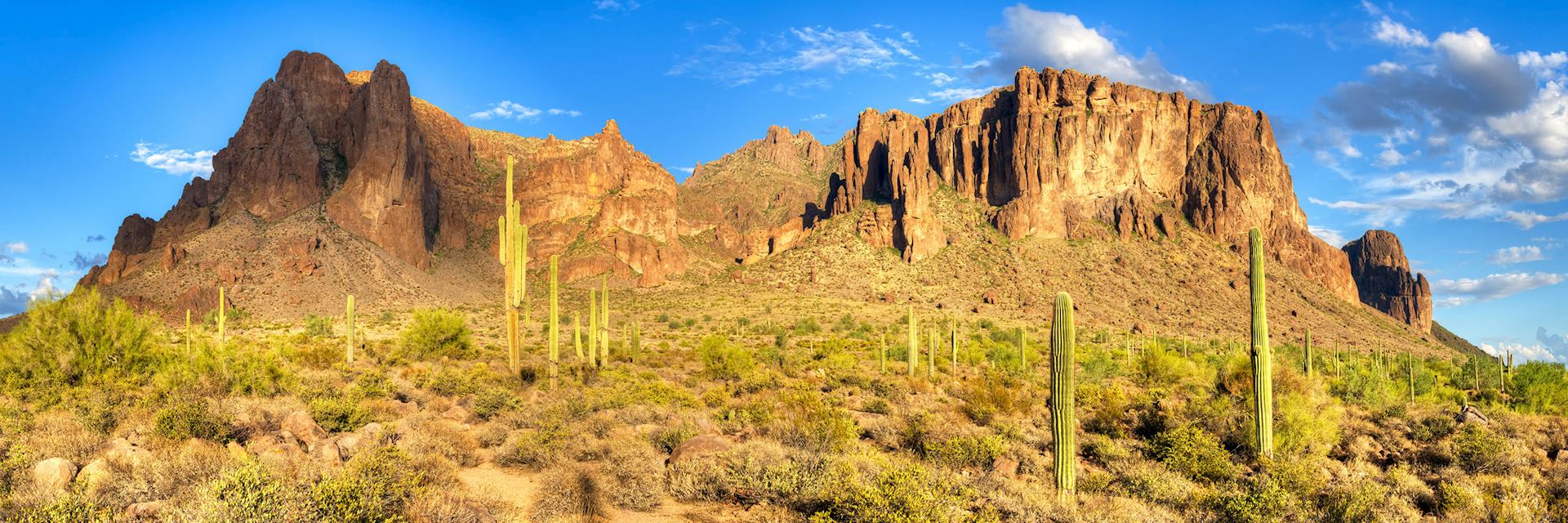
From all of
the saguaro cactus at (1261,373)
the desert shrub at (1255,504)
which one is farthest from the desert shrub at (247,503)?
the saguaro cactus at (1261,373)

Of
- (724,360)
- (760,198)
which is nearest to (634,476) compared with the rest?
(724,360)

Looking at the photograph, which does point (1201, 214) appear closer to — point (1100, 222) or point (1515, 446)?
point (1100, 222)

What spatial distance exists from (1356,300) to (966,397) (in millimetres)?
106615

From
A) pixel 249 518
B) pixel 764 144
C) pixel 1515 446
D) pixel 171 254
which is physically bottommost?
pixel 1515 446

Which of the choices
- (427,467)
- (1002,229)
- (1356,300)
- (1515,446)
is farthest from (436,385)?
(1356,300)

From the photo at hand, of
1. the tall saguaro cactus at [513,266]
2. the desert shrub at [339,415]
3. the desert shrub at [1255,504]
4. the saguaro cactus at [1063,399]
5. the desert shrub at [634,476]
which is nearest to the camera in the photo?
the desert shrub at [1255,504]

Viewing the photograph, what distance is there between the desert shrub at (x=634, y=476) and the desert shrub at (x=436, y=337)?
21.6 metres

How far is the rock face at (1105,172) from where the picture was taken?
10238 centimetres

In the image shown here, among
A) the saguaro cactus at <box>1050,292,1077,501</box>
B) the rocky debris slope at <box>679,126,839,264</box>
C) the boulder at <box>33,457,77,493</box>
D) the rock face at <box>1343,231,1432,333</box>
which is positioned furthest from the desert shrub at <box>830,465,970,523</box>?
the rock face at <box>1343,231,1432,333</box>

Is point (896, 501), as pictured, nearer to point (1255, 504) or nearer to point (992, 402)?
point (1255, 504)

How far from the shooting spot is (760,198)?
538 feet

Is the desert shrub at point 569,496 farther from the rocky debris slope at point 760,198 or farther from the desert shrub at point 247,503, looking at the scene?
the rocky debris slope at point 760,198

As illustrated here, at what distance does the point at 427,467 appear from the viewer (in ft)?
36.4

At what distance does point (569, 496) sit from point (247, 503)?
384 cm
